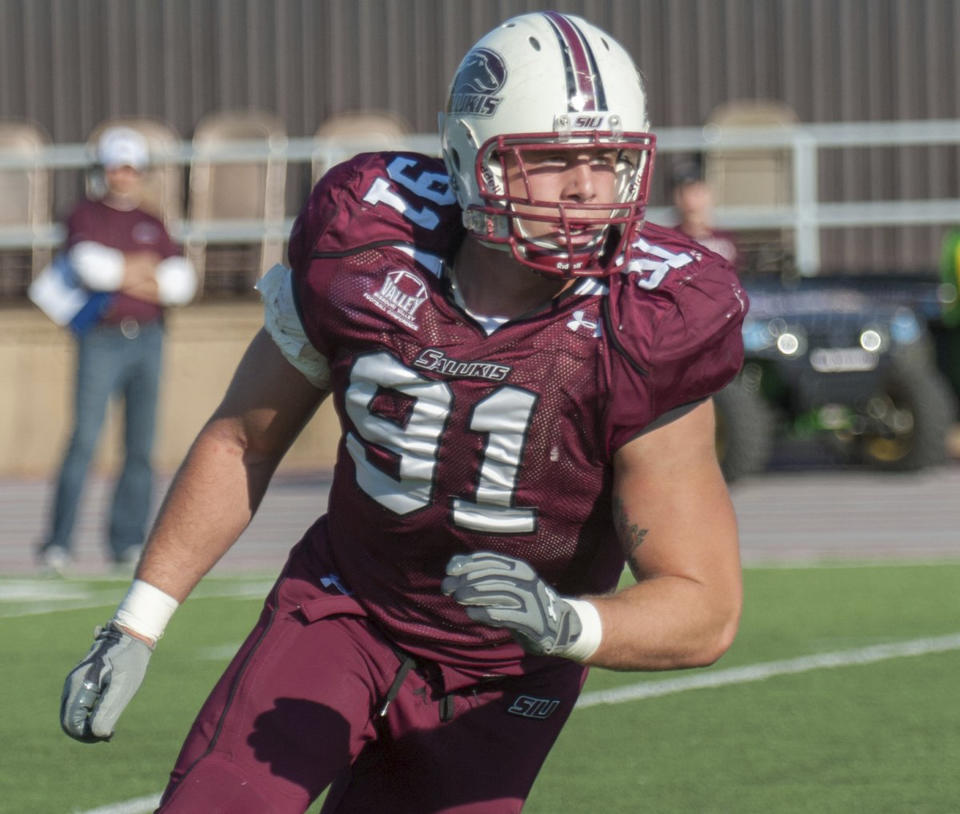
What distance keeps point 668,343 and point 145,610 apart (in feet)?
3.43

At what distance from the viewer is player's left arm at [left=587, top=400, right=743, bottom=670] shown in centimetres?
320

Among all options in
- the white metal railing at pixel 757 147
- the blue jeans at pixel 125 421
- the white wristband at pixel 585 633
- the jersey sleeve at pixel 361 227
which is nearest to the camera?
the white wristband at pixel 585 633

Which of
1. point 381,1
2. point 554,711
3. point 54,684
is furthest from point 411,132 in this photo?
point 554,711

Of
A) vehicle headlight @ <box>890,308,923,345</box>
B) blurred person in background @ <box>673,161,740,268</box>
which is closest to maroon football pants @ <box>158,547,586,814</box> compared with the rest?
blurred person in background @ <box>673,161,740,268</box>

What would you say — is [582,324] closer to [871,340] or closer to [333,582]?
[333,582]

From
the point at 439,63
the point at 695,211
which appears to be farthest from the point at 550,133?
the point at 439,63

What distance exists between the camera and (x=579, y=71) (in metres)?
3.46

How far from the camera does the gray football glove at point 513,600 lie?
2854mm

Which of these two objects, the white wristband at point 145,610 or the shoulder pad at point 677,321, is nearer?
the shoulder pad at point 677,321

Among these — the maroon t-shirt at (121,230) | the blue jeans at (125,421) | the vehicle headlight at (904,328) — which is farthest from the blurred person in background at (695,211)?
the blue jeans at (125,421)

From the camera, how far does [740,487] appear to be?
12.7 metres

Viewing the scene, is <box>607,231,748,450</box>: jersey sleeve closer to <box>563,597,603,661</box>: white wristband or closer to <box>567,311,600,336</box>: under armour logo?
<box>567,311,600,336</box>: under armour logo

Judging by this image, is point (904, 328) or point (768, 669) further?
point (904, 328)

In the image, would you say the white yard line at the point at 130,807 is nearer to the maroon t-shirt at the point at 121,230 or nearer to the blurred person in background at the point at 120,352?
the blurred person in background at the point at 120,352
